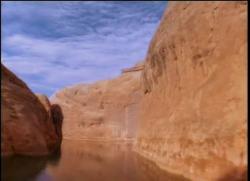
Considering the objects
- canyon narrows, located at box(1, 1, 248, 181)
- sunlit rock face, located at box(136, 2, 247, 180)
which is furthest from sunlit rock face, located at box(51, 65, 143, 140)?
sunlit rock face, located at box(136, 2, 247, 180)

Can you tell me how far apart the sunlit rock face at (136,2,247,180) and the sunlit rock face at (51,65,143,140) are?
3497 cm

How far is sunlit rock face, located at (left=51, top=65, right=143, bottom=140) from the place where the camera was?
193 ft

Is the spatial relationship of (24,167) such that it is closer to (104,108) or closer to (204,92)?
(204,92)

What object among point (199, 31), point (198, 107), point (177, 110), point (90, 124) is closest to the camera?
point (198, 107)

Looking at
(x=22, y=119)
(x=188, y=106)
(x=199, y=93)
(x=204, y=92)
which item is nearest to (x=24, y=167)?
(x=22, y=119)

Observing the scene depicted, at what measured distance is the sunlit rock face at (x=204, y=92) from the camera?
477 inches

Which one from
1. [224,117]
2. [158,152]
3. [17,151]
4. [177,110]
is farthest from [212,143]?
[158,152]

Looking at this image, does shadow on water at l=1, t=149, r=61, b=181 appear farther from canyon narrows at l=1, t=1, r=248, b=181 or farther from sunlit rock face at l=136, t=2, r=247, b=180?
sunlit rock face at l=136, t=2, r=247, b=180

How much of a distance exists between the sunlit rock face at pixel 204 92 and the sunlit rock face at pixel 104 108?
34973 millimetres

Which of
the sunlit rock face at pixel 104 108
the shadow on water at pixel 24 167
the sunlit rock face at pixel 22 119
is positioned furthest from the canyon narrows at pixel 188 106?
the sunlit rock face at pixel 104 108

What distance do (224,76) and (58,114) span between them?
16.3 m

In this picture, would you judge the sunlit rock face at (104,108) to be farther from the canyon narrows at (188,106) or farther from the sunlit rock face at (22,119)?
the sunlit rock face at (22,119)

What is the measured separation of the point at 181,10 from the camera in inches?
810

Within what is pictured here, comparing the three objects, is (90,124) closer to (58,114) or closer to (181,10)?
(58,114)
